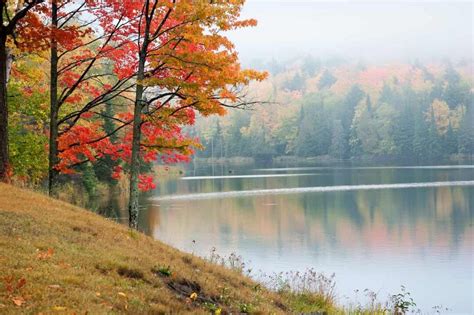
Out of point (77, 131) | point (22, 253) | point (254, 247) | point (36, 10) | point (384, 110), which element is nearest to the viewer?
point (22, 253)

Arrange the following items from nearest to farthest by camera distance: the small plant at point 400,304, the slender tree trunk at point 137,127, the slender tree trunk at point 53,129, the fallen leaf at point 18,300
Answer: the fallen leaf at point 18,300 → the small plant at point 400,304 → the slender tree trunk at point 137,127 → the slender tree trunk at point 53,129

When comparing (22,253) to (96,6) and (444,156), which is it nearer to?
(96,6)

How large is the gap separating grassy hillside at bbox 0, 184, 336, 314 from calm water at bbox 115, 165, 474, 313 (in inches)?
391

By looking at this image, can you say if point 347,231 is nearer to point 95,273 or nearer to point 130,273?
point 130,273

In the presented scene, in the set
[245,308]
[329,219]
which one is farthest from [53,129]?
[329,219]

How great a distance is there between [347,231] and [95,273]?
30311 millimetres

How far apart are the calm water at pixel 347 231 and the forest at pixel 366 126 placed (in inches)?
3056

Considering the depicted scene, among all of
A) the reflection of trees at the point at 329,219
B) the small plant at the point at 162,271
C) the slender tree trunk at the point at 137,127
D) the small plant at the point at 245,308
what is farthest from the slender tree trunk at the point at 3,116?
the reflection of trees at the point at 329,219

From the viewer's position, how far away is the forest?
140000 mm

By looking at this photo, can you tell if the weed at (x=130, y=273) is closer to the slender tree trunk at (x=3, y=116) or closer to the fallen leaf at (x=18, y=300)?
the fallen leaf at (x=18, y=300)

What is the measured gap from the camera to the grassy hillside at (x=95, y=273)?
9.02 meters

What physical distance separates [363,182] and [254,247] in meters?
45.9

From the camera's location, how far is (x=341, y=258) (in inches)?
1200

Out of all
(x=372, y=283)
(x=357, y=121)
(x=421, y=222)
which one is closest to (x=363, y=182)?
(x=421, y=222)
